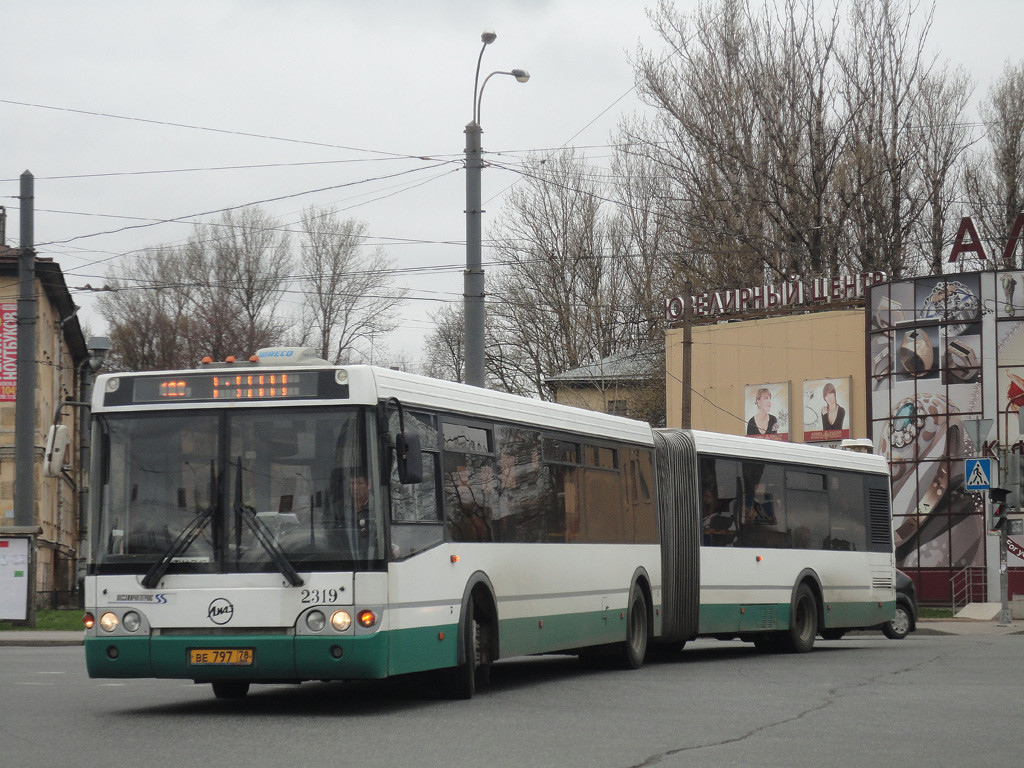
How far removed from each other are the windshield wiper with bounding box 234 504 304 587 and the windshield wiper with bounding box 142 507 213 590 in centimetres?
25

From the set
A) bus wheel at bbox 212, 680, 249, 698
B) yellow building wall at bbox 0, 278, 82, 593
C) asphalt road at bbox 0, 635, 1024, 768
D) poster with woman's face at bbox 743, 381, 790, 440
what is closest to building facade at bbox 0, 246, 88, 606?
yellow building wall at bbox 0, 278, 82, 593

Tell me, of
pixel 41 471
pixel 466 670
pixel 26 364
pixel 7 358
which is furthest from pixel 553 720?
pixel 41 471

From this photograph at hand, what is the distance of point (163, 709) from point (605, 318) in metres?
43.6

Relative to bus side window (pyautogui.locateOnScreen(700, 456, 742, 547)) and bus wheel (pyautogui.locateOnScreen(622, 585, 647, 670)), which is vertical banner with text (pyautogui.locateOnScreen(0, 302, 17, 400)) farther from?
bus wheel (pyautogui.locateOnScreen(622, 585, 647, 670))

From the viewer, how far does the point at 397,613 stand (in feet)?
36.2

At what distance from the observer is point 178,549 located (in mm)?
11062

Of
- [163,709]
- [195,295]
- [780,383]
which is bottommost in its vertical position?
[163,709]

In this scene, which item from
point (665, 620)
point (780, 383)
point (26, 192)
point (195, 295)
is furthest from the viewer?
point (195, 295)

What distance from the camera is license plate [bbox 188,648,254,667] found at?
Result: 10.8 m

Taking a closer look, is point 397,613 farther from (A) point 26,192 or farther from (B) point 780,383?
(B) point 780,383

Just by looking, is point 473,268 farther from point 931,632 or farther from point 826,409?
point 826,409

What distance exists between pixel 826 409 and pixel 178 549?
101 feet

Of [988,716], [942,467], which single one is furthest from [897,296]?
[988,716]

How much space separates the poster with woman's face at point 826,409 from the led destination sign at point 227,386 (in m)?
29.6
